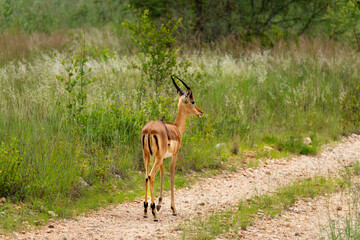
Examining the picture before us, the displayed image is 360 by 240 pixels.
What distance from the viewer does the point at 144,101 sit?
9.02 metres

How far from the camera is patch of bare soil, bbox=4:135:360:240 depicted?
5.63 m

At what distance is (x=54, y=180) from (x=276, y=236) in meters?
3.04

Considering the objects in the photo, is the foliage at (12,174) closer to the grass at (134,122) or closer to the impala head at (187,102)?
the grass at (134,122)

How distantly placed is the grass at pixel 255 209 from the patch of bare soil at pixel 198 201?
→ 0.22m

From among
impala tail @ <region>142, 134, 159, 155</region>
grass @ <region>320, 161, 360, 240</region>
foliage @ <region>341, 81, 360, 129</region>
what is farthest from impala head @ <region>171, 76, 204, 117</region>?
foliage @ <region>341, 81, 360, 129</region>

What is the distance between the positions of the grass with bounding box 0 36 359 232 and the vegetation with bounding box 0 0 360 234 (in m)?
0.03

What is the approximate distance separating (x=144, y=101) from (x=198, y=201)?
8.48ft

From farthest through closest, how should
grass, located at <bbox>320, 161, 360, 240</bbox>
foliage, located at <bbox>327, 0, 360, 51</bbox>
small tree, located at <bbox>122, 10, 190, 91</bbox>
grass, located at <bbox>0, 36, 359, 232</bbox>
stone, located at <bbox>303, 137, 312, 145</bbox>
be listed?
1. foliage, located at <bbox>327, 0, 360, 51</bbox>
2. stone, located at <bbox>303, 137, 312, 145</bbox>
3. small tree, located at <bbox>122, 10, 190, 91</bbox>
4. grass, located at <bbox>0, 36, 359, 232</bbox>
5. grass, located at <bbox>320, 161, 360, 240</bbox>

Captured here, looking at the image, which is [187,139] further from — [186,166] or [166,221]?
[166,221]

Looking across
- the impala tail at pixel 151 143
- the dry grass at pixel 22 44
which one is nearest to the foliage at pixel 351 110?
the impala tail at pixel 151 143

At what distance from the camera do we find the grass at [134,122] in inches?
262

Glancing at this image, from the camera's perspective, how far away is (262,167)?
9.45 meters

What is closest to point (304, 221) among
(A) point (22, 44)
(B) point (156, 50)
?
(B) point (156, 50)

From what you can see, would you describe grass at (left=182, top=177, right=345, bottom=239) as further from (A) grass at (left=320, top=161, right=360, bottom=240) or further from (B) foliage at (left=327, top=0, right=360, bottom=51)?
(B) foliage at (left=327, top=0, right=360, bottom=51)
